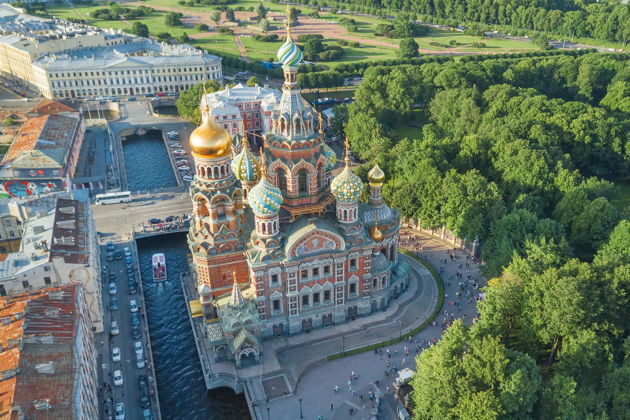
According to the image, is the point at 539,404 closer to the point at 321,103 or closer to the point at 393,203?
the point at 393,203

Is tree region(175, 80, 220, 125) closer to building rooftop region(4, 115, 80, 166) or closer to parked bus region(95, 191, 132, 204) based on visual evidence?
building rooftop region(4, 115, 80, 166)

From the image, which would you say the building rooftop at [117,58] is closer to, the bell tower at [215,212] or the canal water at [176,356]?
the canal water at [176,356]

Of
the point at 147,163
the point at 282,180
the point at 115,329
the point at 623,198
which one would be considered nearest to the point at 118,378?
the point at 115,329

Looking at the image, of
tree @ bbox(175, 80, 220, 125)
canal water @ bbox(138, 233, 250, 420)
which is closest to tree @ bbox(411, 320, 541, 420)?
canal water @ bbox(138, 233, 250, 420)

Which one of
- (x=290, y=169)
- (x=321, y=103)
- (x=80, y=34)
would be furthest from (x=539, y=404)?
(x=80, y=34)

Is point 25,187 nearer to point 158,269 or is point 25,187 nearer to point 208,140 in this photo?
point 158,269

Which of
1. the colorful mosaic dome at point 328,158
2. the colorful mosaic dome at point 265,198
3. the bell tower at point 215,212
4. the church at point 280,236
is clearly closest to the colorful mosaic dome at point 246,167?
the church at point 280,236
